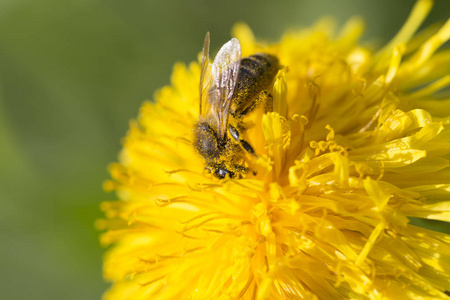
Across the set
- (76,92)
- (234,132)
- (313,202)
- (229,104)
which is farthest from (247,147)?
(76,92)

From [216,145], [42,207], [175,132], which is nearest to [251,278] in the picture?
[216,145]

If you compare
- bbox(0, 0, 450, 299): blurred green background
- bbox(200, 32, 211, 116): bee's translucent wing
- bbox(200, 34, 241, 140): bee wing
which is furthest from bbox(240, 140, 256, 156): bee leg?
bbox(0, 0, 450, 299): blurred green background

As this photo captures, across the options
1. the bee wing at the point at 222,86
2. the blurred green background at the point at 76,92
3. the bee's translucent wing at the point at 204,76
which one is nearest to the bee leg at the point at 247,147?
the bee wing at the point at 222,86

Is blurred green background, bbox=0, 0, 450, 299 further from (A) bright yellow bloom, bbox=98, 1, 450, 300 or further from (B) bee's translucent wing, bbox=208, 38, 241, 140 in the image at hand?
(B) bee's translucent wing, bbox=208, 38, 241, 140

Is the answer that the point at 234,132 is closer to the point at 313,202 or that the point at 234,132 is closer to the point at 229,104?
the point at 229,104

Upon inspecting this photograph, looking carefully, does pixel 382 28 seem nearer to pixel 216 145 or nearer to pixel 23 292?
pixel 216 145

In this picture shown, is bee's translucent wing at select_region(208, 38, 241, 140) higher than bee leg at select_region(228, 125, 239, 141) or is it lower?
higher
